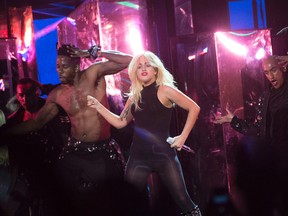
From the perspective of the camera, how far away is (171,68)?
576 centimetres

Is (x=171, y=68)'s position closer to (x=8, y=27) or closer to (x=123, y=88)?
(x=123, y=88)

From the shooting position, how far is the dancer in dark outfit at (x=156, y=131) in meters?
4.01

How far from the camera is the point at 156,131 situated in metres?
4.10

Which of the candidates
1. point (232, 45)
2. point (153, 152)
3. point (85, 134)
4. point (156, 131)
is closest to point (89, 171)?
point (85, 134)

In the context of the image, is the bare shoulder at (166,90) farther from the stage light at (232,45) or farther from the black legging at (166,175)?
the stage light at (232,45)

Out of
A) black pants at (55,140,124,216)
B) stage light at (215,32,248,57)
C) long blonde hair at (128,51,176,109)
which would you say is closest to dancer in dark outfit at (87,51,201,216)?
long blonde hair at (128,51,176,109)

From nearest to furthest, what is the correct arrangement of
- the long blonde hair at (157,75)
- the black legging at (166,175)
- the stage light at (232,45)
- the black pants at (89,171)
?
the black legging at (166,175) < the long blonde hair at (157,75) < the black pants at (89,171) < the stage light at (232,45)

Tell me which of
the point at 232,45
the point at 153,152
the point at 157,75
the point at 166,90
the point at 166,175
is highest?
the point at 232,45

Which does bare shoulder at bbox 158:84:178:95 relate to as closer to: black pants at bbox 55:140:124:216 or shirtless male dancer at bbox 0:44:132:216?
shirtless male dancer at bbox 0:44:132:216


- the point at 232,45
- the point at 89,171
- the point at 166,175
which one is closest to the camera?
the point at 166,175

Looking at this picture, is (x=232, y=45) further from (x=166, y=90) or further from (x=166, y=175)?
(x=166, y=175)

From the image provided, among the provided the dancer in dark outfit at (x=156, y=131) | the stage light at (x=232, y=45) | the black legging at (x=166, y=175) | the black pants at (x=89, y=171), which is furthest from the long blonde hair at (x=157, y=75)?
the stage light at (x=232, y=45)

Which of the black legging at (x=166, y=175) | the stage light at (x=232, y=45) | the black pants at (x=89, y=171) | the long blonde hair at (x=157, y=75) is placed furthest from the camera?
the stage light at (x=232, y=45)

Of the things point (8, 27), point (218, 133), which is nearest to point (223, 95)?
point (218, 133)
